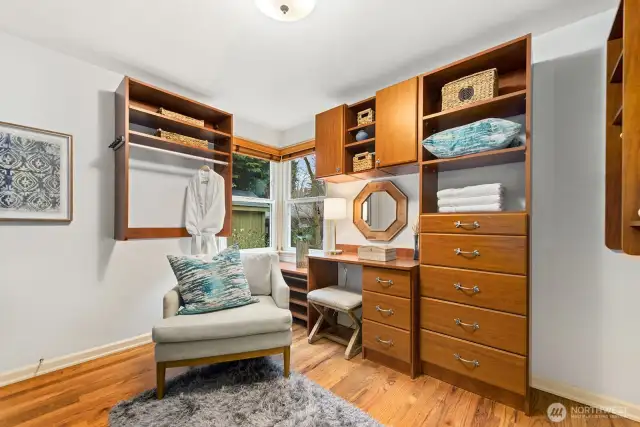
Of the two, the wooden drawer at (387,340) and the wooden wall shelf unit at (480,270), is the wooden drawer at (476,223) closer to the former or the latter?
the wooden wall shelf unit at (480,270)

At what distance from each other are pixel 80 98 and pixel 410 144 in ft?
8.57

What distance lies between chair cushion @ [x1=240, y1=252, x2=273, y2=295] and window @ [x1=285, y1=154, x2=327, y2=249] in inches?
34.3

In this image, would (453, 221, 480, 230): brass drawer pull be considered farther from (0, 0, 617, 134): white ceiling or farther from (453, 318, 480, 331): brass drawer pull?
(0, 0, 617, 134): white ceiling

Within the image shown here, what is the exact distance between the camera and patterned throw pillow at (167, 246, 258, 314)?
6.49 feet

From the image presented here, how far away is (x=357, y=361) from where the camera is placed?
90.0 inches

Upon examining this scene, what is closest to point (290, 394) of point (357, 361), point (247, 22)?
point (357, 361)

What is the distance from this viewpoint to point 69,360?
7.05 feet

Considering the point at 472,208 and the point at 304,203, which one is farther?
the point at 304,203

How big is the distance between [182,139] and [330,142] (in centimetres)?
138

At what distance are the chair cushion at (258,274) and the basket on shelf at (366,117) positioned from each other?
150 cm

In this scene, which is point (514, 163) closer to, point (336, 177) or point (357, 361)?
point (336, 177)

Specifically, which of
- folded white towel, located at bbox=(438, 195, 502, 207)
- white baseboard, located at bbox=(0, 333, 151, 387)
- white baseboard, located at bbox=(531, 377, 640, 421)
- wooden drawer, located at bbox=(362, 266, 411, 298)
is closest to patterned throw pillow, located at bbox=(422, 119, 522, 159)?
folded white towel, located at bbox=(438, 195, 502, 207)

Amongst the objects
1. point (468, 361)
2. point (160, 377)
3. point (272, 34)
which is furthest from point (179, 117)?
point (468, 361)

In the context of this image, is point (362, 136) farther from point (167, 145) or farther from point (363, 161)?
point (167, 145)
